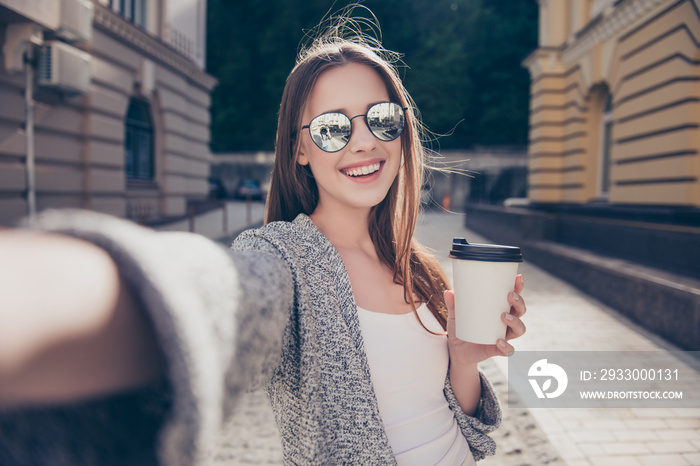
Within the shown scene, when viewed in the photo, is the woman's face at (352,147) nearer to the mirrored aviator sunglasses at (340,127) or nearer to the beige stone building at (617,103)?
the mirrored aviator sunglasses at (340,127)

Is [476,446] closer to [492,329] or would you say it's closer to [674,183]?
[492,329]

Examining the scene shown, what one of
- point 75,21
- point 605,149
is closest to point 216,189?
point 75,21

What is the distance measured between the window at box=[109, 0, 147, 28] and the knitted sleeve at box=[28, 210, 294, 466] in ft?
43.2

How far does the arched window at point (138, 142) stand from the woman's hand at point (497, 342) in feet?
41.3

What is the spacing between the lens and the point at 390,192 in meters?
1.98

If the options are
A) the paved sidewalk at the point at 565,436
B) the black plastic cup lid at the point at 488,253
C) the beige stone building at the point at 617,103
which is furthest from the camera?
the beige stone building at the point at 617,103

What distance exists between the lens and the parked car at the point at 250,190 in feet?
109

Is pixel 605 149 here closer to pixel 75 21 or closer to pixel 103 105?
pixel 75 21

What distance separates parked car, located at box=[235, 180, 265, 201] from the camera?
109 feet

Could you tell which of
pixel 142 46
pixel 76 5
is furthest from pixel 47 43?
pixel 142 46

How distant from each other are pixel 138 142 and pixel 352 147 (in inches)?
513

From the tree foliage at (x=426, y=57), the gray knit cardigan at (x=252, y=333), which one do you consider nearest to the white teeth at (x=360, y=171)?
the gray knit cardigan at (x=252, y=333)

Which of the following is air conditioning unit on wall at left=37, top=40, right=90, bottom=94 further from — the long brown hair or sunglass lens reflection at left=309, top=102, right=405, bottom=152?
sunglass lens reflection at left=309, top=102, right=405, bottom=152

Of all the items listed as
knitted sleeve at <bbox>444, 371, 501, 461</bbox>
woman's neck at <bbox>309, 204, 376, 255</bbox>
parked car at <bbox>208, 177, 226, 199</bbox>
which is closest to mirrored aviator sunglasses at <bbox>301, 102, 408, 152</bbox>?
woman's neck at <bbox>309, 204, 376, 255</bbox>
